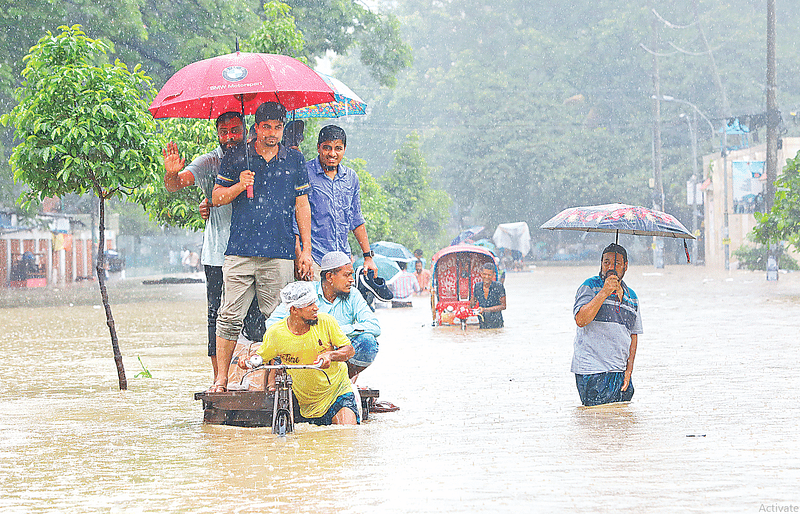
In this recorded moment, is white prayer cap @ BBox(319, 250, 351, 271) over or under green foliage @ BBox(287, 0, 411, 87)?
under

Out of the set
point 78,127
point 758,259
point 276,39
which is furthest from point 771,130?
point 78,127

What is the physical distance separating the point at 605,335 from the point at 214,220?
307 cm

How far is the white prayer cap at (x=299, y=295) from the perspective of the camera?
7512 mm

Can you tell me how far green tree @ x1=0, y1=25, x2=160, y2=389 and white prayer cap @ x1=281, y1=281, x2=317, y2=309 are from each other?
3.31 m

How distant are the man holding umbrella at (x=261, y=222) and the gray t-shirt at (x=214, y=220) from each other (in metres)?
0.32

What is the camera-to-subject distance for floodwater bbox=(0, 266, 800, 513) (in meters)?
5.77

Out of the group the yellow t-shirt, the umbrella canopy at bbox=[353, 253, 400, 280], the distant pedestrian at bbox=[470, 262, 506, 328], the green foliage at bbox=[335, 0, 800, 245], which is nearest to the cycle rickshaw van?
the distant pedestrian at bbox=[470, 262, 506, 328]

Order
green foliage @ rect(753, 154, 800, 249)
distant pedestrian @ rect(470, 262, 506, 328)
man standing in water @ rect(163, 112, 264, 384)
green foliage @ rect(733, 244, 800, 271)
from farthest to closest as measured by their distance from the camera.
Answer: green foliage @ rect(733, 244, 800, 271) → green foliage @ rect(753, 154, 800, 249) → distant pedestrian @ rect(470, 262, 506, 328) → man standing in water @ rect(163, 112, 264, 384)

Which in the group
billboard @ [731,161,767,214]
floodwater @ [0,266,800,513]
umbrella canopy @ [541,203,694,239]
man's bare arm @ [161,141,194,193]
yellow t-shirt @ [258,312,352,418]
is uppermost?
billboard @ [731,161,767,214]

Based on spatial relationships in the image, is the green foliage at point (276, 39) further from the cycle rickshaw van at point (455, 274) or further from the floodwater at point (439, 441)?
the floodwater at point (439, 441)

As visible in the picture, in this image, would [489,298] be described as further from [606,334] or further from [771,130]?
[771,130]

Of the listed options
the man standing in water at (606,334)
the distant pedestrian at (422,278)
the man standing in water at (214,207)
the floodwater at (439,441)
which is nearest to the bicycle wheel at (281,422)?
the floodwater at (439,441)

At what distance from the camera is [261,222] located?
810 cm

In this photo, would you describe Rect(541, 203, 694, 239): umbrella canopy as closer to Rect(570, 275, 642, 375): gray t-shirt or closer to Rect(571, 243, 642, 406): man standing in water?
Rect(571, 243, 642, 406): man standing in water
